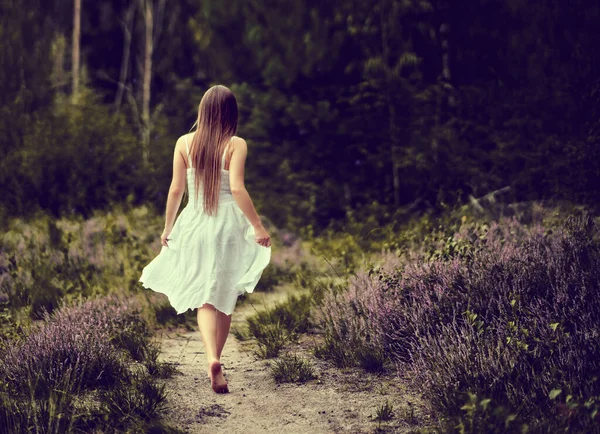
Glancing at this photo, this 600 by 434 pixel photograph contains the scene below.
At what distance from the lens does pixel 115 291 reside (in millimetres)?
7453

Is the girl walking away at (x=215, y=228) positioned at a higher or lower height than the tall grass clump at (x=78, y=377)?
higher

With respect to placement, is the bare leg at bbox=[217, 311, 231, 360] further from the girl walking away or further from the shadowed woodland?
the shadowed woodland

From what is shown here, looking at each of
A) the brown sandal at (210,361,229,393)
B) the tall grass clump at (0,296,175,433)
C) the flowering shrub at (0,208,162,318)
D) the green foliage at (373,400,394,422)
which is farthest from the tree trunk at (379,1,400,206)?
the green foliage at (373,400,394,422)

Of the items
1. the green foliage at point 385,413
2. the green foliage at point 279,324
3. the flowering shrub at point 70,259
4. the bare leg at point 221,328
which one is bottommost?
the flowering shrub at point 70,259

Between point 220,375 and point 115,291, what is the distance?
2.88 m

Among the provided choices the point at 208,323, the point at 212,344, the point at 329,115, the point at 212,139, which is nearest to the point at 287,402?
the point at 212,344

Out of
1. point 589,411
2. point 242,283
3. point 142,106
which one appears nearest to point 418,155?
point 242,283

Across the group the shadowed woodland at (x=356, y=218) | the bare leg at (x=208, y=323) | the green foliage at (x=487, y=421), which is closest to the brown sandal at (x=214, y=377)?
the bare leg at (x=208, y=323)

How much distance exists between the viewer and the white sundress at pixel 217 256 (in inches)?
198

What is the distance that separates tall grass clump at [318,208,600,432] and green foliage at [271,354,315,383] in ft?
1.06

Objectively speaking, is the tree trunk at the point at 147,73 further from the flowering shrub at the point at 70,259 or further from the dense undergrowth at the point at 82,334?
the dense undergrowth at the point at 82,334

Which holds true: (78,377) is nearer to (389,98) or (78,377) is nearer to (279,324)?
(279,324)

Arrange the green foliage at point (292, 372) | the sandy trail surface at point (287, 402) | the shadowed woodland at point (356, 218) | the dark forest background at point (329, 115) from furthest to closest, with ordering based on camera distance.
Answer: the dark forest background at point (329, 115), the green foliage at point (292, 372), the shadowed woodland at point (356, 218), the sandy trail surface at point (287, 402)

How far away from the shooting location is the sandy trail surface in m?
4.43
